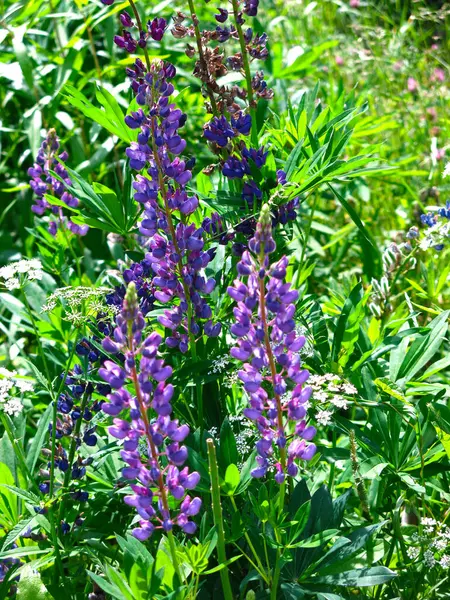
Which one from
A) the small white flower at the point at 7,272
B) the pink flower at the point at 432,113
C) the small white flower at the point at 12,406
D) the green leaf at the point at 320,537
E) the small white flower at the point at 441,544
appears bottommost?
the pink flower at the point at 432,113

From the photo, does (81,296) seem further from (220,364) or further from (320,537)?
(320,537)

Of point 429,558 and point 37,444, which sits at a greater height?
point 37,444

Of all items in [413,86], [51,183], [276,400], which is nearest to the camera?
[276,400]

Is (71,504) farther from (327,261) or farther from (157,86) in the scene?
(327,261)

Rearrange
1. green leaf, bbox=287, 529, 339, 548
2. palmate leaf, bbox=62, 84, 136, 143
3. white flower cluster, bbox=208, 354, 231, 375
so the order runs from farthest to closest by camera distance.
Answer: palmate leaf, bbox=62, 84, 136, 143 < white flower cluster, bbox=208, 354, 231, 375 < green leaf, bbox=287, 529, 339, 548

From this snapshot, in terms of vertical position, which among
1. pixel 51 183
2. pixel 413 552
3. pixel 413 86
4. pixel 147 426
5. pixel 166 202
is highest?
pixel 166 202

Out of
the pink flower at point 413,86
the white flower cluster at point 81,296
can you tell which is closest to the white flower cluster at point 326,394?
the white flower cluster at point 81,296

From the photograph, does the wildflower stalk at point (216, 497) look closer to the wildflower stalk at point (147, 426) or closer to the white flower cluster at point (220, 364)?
the wildflower stalk at point (147, 426)

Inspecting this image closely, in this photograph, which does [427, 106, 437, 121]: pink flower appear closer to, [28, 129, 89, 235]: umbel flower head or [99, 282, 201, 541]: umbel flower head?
[28, 129, 89, 235]: umbel flower head

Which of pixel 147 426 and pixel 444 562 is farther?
pixel 444 562

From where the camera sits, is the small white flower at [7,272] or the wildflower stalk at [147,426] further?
the small white flower at [7,272]

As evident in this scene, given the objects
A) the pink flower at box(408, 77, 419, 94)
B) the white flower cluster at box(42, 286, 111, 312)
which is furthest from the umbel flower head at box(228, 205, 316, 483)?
the pink flower at box(408, 77, 419, 94)

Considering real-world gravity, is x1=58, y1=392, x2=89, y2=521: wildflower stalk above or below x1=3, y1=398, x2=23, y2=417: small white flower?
below

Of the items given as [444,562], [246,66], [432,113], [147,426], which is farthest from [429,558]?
[432,113]
